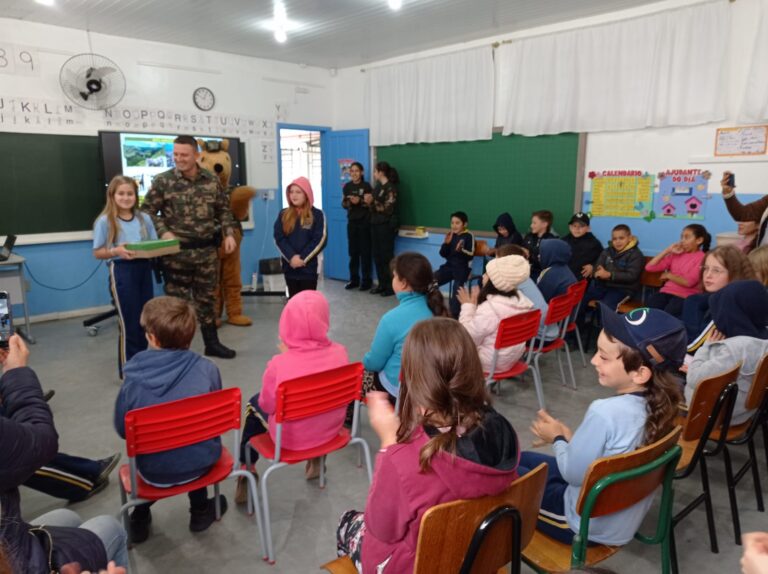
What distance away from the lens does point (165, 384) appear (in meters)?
1.95

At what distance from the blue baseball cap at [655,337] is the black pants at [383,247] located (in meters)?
5.47

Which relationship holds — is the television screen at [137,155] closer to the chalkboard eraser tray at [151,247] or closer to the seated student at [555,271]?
the chalkboard eraser tray at [151,247]

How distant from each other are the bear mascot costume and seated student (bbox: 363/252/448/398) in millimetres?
2882

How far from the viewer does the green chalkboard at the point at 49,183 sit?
529cm

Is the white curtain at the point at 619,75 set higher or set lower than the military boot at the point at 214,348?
higher

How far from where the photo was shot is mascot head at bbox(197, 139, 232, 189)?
6152mm

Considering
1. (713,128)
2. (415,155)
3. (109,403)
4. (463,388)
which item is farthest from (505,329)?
(415,155)

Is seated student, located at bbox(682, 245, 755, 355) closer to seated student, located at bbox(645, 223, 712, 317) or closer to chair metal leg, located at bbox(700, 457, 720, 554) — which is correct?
chair metal leg, located at bbox(700, 457, 720, 554)

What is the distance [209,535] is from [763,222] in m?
4.09

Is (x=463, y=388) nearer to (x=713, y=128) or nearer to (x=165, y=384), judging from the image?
(x=165, y=384)

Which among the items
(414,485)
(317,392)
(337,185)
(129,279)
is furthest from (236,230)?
(414,485)

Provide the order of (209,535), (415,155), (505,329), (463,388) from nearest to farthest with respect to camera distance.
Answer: (463,388), (209,535), (505,329), (415,155)

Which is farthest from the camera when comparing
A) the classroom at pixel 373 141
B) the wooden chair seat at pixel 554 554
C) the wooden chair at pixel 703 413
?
the classroom at pixel 373 141

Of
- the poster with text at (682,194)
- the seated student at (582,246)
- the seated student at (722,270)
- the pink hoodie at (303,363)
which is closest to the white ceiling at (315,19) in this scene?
the poster with text at (682,194)
